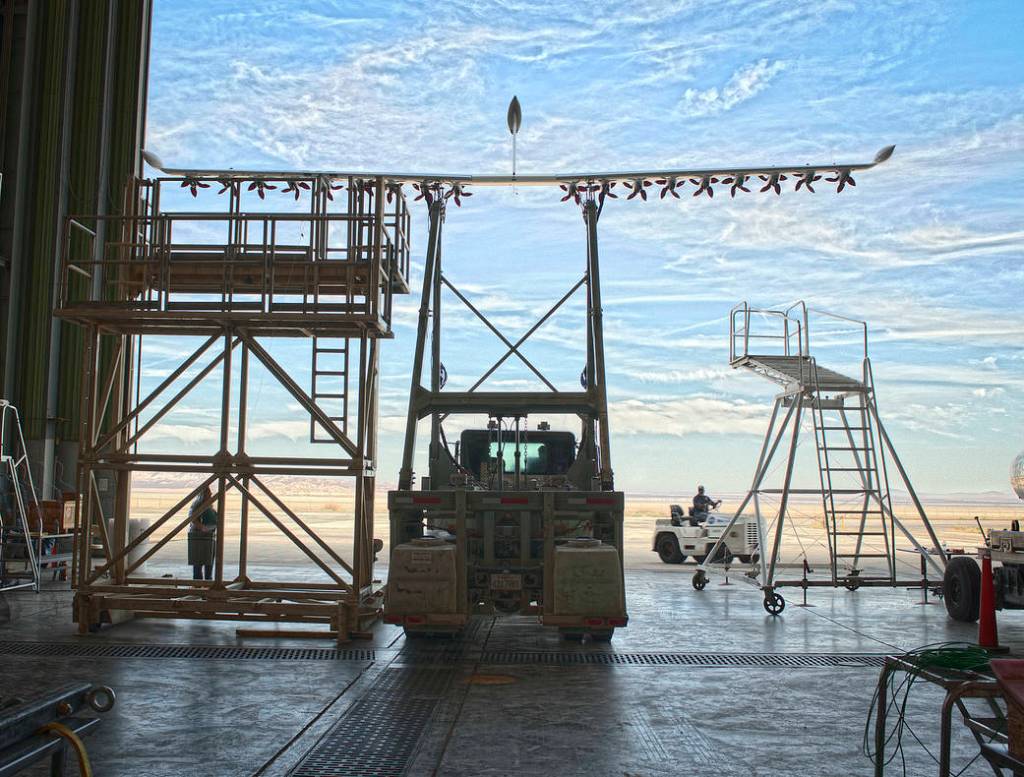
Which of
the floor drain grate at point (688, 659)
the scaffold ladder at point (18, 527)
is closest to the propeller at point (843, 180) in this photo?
the floor drain grate at point (688, 659)

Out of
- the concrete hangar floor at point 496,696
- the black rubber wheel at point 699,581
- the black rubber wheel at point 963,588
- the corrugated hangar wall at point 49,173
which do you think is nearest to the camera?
the concrete hangar floor at point 496,696

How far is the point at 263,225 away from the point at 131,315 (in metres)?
2.12

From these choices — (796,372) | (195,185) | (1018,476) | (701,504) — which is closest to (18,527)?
(195,185)

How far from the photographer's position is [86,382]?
502 inches

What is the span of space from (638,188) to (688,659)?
10609 mm

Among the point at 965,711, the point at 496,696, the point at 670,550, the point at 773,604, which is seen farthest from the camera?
the point at 670,550

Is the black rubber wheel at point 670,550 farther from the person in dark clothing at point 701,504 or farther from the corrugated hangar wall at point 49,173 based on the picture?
the corrugated hangar wall at point 49,173

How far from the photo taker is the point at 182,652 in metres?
10.9

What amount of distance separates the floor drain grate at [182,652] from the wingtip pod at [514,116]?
8.25 metres

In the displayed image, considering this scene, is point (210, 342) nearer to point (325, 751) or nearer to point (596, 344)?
point (596, 344)

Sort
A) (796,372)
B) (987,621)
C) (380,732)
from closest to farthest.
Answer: (380,732) < (987,621) < (796,372)

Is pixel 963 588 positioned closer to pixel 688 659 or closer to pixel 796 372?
pixel 796 372

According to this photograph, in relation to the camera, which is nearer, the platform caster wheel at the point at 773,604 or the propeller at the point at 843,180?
the platform caster wheel at the point at 773,604

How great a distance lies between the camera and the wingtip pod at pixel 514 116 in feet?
47.6
